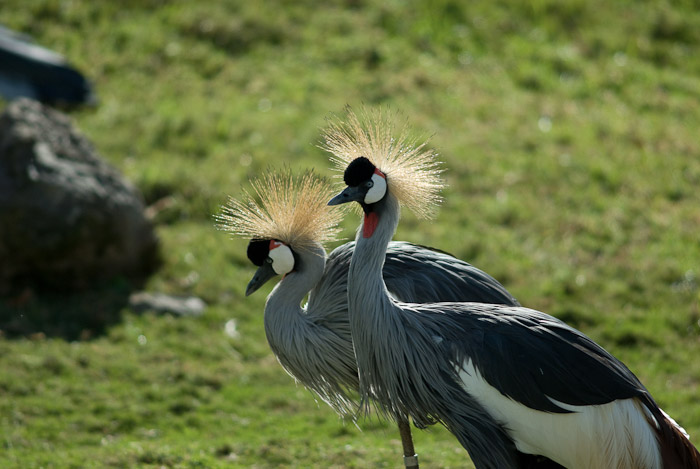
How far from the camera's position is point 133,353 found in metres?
5.18

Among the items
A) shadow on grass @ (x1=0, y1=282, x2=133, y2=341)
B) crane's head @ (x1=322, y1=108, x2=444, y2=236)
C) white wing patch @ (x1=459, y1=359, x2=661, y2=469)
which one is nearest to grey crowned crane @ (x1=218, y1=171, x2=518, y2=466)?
crane's head @ (x1=322, y1=108, x2=444, y2=236)

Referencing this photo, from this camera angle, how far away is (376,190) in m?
3.07

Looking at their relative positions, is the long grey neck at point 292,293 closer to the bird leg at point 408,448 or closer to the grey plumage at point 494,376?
the grey plumage at point 494,376

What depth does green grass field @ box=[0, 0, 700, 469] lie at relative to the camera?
4.57 m

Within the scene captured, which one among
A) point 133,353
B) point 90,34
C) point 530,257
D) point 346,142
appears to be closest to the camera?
point 346,142

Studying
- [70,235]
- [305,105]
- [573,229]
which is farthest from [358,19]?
[70,235]

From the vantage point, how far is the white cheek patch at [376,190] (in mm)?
3068

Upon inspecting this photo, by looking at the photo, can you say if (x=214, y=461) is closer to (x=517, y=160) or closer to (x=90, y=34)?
(x=517, y=160)

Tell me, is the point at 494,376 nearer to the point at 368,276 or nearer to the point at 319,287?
the point at 368,276

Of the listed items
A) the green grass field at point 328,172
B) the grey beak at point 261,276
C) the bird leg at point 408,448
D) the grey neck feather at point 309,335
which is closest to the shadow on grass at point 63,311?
the green grass field at point 328,172

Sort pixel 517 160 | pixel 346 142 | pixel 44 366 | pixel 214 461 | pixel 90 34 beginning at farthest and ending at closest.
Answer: pixel 90 34 < pixel 517 160 < pixel 44 366 < pixel 214 461 < pixel 346 142

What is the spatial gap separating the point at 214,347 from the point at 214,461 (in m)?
1.54

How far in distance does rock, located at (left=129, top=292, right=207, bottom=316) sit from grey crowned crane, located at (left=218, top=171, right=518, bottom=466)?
6.90 feet

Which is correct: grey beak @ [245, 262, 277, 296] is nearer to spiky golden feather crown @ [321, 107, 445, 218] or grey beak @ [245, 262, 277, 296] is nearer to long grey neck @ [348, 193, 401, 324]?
spiky golden feather crown @ [321, 107, 445, 218]
